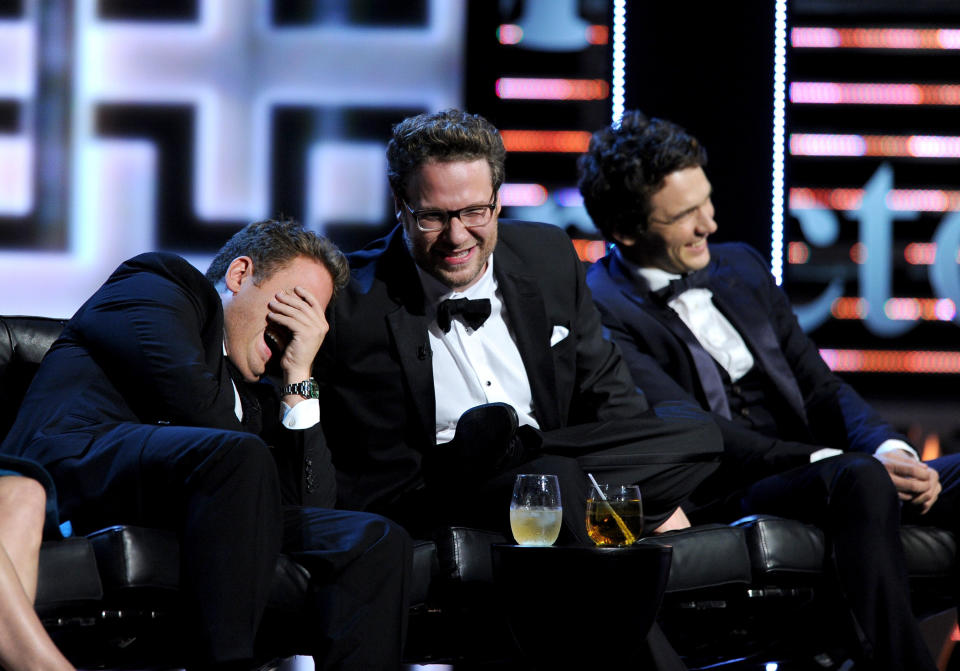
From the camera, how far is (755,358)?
3.61 meters

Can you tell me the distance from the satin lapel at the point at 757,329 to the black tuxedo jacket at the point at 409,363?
0.53m

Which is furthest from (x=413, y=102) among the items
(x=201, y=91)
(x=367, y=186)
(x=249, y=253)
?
(x=249, y=253)

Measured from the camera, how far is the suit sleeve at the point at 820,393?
3506 mm

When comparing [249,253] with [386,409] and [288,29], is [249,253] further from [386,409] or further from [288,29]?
[288,29]

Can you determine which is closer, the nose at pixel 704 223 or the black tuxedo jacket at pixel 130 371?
the black tuxedo jacket at pixel 130 371

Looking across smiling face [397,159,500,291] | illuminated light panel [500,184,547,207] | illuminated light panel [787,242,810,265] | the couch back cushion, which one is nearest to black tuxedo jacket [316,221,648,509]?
smiling face [397,159,500,291]

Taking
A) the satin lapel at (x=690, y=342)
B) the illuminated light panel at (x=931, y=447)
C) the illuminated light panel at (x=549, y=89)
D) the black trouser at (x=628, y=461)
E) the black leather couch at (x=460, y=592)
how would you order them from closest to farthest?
1. the black leather couch at (x=460, y=592)
2. the black trouser at (x=628, y=461)
3. the satin lapel at (x=690, y=342)
4. the illuminated light panel at (x=549, y=89)
5. the illuminated light panel at (x=931, y=447)

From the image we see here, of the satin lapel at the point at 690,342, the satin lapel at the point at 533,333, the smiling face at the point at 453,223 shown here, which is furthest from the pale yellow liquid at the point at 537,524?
the satin lapel at the point at 690,342

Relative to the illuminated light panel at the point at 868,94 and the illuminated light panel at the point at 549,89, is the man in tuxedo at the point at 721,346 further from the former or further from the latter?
the illuminated light panel at the point at 868,94

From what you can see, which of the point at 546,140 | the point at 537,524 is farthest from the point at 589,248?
the point at 537,524

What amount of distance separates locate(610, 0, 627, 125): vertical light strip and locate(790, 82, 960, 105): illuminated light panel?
3.32 feet

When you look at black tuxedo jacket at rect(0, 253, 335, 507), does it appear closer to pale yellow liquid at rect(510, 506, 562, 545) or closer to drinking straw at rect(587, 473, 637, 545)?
pale yellow liquid at rect(510, 506, 562, 545)

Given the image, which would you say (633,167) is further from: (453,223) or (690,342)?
(453,223)

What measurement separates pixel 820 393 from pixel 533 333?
41.7 inches
